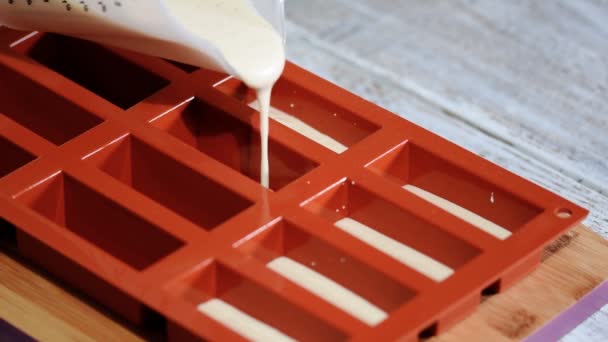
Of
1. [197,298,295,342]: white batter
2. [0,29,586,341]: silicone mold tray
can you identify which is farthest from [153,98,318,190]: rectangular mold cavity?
[197,298,295,342]: white batter

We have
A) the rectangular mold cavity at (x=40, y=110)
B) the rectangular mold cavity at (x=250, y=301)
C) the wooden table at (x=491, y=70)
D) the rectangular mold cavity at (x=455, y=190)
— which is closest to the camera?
the rectangular mold cavity at (x=250, y=301)

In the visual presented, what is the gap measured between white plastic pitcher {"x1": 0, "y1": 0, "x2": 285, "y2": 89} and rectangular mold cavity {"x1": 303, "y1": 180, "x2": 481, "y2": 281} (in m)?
0.14

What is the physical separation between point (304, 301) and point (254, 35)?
13.7 inches

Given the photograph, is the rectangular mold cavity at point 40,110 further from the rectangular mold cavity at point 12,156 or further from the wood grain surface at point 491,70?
the wood grain surface at point 491,70

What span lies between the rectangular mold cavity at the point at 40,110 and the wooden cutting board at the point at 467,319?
191mm

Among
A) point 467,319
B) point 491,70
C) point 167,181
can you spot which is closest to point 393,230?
point 467,319

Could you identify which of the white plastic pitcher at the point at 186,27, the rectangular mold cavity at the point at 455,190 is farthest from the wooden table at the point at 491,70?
the white plastic pitcher at the point at 186,27

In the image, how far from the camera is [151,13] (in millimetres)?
1394

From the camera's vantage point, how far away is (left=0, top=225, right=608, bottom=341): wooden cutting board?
1.24 meters

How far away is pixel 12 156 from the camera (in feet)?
4.58

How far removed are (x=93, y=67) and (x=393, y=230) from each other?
16.7 inches

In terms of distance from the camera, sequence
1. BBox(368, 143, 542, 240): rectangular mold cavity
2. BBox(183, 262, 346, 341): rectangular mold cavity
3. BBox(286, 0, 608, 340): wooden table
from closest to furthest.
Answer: BBox(183, 262, 346, 341): rectangular mold cavity < BBox(368, 143, 542, 240): rectangular mold cavity < BBox(286, 0, 608, 340): wooden table

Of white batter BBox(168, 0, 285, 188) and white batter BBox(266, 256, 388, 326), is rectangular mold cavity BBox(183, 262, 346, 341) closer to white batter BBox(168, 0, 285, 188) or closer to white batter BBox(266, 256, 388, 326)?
white batter BBox(266, 256, 388, 326)

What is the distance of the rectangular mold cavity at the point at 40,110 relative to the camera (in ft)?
4.75
